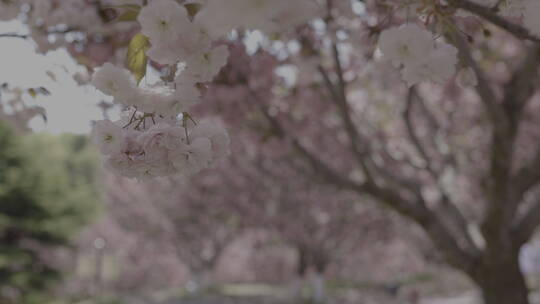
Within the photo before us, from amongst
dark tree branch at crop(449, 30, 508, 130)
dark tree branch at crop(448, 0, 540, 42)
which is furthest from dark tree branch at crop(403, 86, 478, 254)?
dark tree branch at crop(448, 0, 540, 42)

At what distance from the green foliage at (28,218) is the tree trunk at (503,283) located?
45.6 feet

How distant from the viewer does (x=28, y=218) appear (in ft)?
51.6

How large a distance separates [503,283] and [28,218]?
1537 cm

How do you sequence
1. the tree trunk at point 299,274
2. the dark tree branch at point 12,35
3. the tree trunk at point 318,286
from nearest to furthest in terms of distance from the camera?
the dark tree branch at point 12,35 → the tree trunk at point 318,286 → the tree trunk at point 299,274

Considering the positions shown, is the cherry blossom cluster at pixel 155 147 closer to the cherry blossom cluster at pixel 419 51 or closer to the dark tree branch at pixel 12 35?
the cherry blossom cluster at pixel 419 51

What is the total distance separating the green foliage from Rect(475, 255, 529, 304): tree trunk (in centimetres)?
1390

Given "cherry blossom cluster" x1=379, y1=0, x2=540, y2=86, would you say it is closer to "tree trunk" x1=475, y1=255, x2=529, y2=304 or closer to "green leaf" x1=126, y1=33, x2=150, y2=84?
"green leaf" x1=126, y1=33, x2=150, y2=84

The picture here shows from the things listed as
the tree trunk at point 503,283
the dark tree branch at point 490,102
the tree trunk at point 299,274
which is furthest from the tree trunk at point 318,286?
the dark tree branch at point 490,102

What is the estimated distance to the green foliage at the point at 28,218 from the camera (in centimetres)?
1470

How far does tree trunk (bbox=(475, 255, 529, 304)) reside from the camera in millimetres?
3865

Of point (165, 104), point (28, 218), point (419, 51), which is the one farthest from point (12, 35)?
point (28, 218)

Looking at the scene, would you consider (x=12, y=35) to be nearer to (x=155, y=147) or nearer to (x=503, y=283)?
(x=155, y=147)

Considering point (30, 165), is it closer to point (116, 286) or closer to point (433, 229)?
point (116, 286)

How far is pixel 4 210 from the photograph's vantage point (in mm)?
15273
